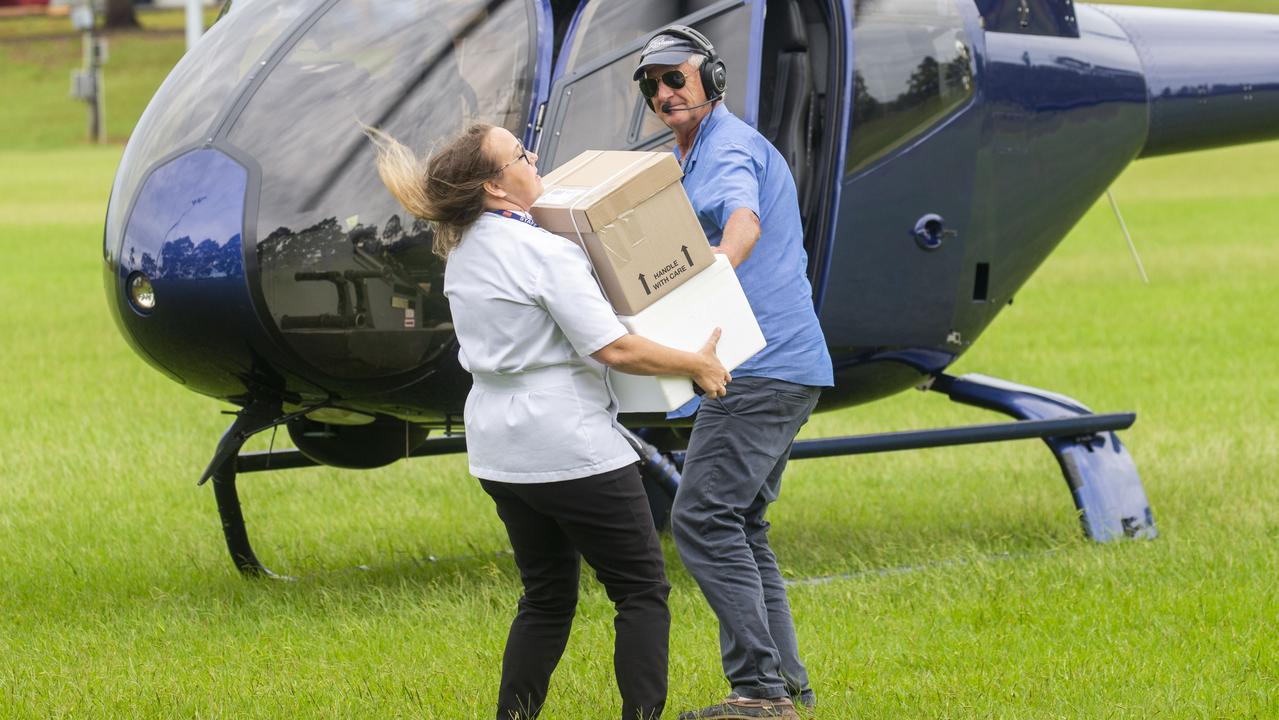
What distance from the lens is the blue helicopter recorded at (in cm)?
525

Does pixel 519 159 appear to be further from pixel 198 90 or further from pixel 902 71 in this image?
pixel 902 71

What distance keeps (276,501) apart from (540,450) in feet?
16.1

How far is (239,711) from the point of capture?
16.1 ft

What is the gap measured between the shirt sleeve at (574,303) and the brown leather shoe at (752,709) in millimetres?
1075

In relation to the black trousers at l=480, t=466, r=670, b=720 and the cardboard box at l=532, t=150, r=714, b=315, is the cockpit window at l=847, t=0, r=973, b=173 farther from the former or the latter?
the black trousers at l=480, t=466, r=670, b=720

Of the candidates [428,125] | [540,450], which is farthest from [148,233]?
[540,450]

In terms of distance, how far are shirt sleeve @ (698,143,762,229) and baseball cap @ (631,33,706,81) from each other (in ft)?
0.92

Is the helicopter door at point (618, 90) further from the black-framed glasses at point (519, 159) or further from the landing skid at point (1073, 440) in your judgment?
the landing skid at point (1073, 440)

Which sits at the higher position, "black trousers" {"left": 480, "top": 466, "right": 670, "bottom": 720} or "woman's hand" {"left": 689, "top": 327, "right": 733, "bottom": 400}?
"woman's hand" {"left": 689, "top": 327, "right": 733, "bottom": 400}

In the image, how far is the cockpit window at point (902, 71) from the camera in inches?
237

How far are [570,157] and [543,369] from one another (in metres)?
1.63

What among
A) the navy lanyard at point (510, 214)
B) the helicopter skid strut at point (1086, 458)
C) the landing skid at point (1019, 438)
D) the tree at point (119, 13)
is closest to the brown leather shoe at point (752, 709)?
the navy lanyard at point (510, 214)

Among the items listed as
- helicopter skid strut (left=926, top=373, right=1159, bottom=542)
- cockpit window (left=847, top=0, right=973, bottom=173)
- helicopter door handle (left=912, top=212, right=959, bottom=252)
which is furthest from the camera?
helicopter skid strut (left=926, top=373, right=1159, bottom=542)

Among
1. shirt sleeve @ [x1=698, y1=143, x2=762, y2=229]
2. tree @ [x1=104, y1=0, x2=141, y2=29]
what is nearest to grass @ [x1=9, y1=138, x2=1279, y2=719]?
shirt sleeve @ [x1=698, y1=143, x2=762, y2=229]
